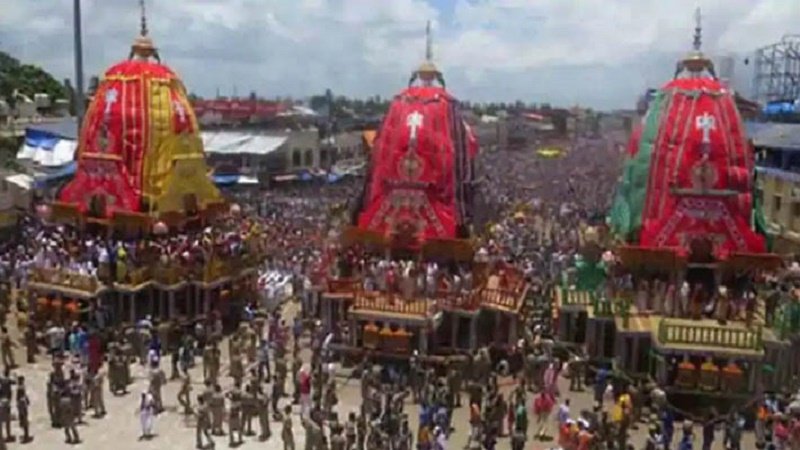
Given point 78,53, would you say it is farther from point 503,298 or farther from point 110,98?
point 503,298

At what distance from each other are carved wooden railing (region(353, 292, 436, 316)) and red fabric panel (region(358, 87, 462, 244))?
106 inches

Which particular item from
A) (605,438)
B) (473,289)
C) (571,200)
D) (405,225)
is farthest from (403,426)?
(571,200)

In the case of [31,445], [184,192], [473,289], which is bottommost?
[31,445]

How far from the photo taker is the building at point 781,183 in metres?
32.7

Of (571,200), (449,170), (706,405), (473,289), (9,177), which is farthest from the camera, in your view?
(571,200)

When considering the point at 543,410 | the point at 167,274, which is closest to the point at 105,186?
the point at 167,274

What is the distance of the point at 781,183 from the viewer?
34125 mm

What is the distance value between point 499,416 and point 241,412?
4.69 metres

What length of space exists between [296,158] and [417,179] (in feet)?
A: 115

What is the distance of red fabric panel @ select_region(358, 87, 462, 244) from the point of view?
23844 mm

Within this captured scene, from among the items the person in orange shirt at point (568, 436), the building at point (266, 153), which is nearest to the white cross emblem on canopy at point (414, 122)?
the person in orange shirt at point (568, 436)

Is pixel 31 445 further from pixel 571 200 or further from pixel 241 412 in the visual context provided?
pixel 571 200

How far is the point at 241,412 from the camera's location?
17.6 meters

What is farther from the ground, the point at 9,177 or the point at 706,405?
the point at 9,177
